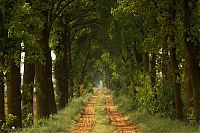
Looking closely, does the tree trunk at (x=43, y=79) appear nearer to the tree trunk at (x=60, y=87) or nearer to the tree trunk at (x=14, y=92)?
the tree trunk at (x=14, y=92)

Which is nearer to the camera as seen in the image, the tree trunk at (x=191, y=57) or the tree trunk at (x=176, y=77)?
the tree trunk at (x=191, y=57)

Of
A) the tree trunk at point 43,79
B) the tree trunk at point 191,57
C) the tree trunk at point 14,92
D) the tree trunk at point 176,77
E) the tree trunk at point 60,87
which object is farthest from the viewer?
the tree trunk at point 60,87

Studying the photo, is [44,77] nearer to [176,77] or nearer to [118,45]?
[176,77]

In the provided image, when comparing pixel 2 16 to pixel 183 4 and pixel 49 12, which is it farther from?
pixel 49 12

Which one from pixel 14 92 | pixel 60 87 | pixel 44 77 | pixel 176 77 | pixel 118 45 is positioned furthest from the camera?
pixel 118 45

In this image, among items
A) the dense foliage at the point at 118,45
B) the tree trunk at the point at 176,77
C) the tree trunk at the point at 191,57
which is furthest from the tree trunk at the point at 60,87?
the tree trunk at the point at 191,57

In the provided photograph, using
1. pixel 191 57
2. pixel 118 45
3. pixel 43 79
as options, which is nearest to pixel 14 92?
A: pixel 43 79

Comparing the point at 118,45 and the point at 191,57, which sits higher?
the point at 118,45

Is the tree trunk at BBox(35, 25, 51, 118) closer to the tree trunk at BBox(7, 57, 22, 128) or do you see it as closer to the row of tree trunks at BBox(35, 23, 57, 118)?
the row of tree trunks at BBox(35, 23, 57, 118)

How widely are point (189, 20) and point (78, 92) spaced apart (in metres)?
48.5

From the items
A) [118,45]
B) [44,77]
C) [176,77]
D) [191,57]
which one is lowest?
[176,77]

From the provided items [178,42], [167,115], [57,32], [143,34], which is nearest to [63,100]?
[57,32]

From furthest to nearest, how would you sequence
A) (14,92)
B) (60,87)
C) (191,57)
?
(60,87) → (14,92) → (191,57)

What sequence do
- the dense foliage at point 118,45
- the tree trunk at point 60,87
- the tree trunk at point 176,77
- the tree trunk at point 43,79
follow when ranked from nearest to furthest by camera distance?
the dense foliage at point 118,45 < the tree trunk at point 176,77 < the tree trunk at point 43,79 < the tree trunk at point 60,87
